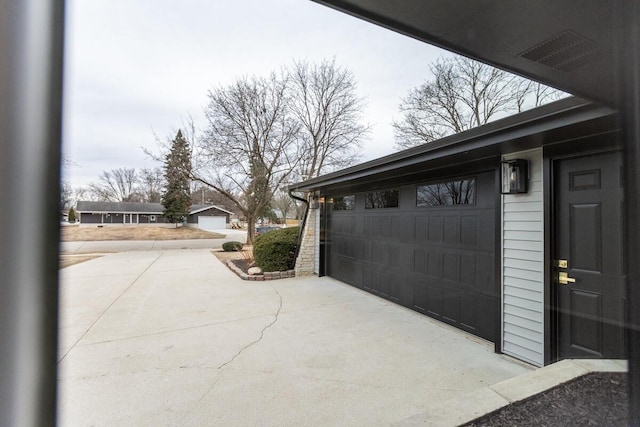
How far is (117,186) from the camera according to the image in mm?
1500

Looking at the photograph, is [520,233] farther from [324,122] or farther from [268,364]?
[324,122]

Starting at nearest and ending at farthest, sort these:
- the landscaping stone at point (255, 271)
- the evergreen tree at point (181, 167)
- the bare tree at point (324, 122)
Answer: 1. the landscaping stone at point (255, 271)
2. the evergreen tree at point (181, 167)
3. the bare tree at point (324, 122)

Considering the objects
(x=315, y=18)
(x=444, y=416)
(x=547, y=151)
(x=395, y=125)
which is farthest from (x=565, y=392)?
(x=395, y=125)

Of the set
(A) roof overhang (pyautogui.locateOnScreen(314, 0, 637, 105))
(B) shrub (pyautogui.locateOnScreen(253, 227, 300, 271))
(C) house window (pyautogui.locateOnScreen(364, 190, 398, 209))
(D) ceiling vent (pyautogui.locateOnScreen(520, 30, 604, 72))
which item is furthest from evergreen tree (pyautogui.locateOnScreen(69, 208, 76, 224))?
(B) shrub (pyautogui.locateOnScreen(253, 227, 300, 271))

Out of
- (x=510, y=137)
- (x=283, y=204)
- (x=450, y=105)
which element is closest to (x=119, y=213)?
(x=510, y=137)

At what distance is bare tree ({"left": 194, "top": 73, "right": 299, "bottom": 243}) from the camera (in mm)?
12242

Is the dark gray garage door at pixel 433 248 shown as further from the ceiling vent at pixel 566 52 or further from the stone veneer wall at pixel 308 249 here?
the ceiling vent at pixel 566 52

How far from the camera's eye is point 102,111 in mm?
976

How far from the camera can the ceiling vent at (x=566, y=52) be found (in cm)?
128

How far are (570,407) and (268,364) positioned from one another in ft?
8.05

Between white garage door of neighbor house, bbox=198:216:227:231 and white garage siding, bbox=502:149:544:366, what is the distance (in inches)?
942

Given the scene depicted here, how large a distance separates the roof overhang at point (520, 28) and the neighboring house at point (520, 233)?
14.3 inches

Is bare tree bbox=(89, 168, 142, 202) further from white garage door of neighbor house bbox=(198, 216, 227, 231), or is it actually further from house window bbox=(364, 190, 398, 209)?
white garage door of neighbor house bbox=(198, 216, 227, 231)

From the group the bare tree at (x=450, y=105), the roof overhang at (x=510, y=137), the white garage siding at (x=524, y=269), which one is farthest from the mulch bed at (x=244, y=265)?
the white garage siding at (x=524, y=269)
